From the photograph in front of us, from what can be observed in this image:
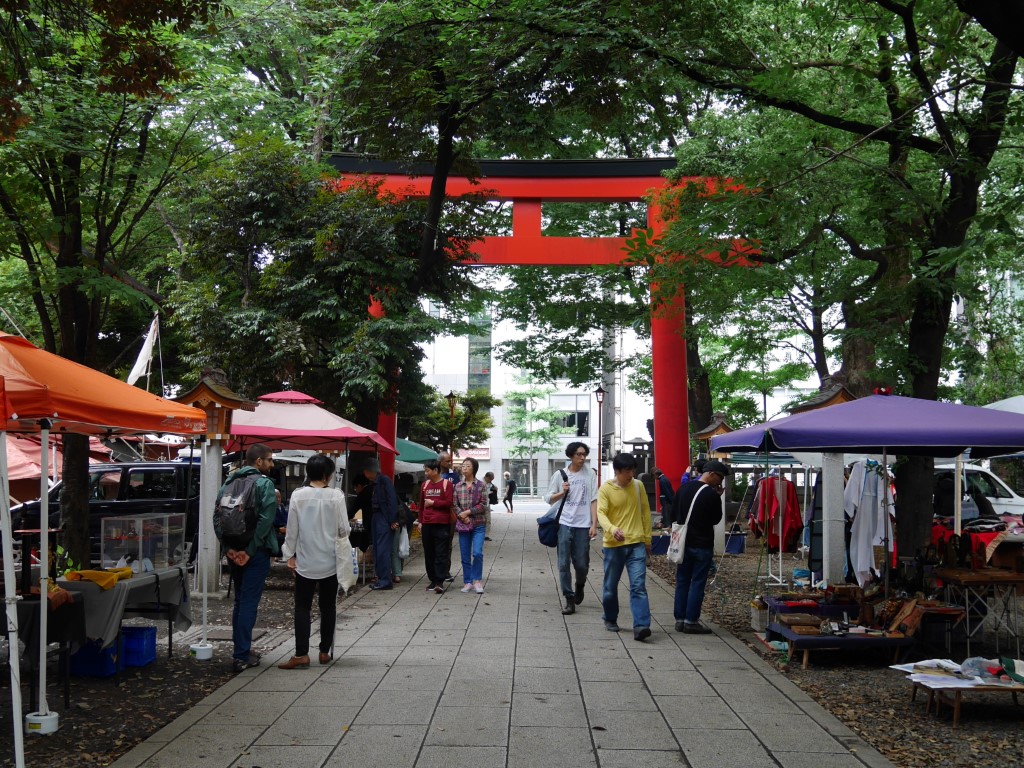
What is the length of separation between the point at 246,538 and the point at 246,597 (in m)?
Result: 0.49

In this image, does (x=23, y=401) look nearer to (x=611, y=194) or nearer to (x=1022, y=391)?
(x=611, y=194)

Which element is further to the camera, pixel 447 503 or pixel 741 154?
pixel 741 154

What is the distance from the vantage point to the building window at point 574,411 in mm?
64188

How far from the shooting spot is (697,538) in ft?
30.7

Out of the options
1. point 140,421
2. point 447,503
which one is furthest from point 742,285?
point 140,421

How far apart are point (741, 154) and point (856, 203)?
10.8 feet

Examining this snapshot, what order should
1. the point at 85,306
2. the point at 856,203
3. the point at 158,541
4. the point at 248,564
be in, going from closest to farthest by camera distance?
the point at 248,564
the point at 158,541
the point at 85,306
the point at 856,203

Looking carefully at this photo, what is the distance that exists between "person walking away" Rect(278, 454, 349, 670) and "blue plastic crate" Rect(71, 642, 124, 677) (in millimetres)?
1246

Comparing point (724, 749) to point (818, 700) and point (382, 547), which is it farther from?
point (382, 547)

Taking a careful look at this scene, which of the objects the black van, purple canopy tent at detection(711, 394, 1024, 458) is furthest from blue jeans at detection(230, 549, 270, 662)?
the black van

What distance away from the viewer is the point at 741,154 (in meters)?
17.0

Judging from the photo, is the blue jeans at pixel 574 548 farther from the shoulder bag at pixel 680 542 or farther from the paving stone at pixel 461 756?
the paving stone at pixel 461 756

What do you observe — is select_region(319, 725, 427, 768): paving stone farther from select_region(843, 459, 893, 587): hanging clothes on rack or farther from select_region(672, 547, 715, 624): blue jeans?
select_region(843, 459, 893, 587): hanging clothes on rack

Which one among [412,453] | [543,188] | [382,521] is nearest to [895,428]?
[382,521]
